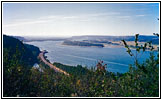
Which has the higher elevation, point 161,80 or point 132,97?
point 161,80

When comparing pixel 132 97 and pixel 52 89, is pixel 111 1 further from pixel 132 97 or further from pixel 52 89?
pixel 52 89

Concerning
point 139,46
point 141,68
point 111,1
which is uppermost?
point 111,1

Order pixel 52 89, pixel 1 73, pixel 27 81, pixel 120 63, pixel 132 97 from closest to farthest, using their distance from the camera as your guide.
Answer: pixel 132 97 → pixel 1 73 → pixel 27 81 → pixel 52 89 → pixel 120 63

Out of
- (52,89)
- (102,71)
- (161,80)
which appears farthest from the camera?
(52,89)

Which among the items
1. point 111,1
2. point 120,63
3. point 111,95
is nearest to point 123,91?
point 111,95

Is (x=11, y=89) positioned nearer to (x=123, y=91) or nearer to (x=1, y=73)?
(x=1, y=73)

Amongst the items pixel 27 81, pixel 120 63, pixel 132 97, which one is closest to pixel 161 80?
pixel 132 97

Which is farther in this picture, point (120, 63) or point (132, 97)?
point (120, 63)
